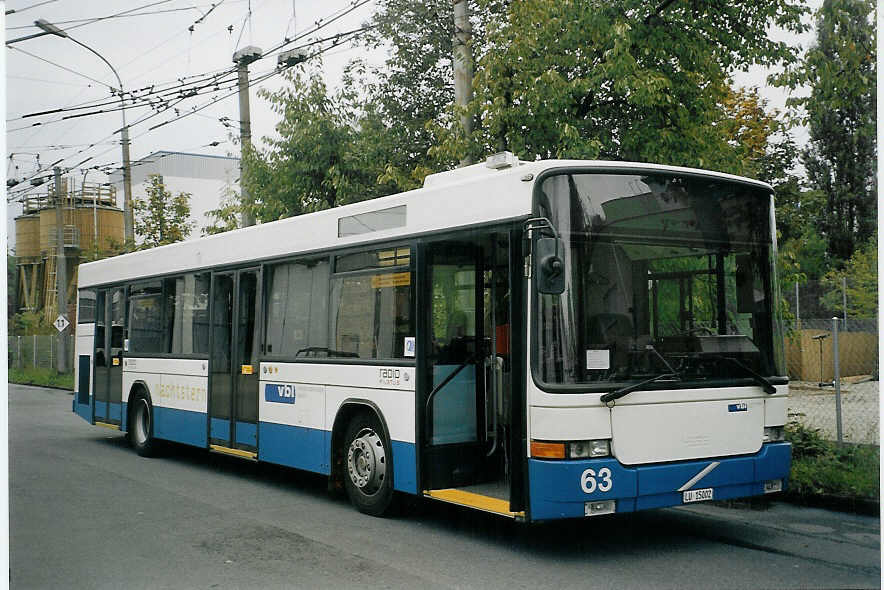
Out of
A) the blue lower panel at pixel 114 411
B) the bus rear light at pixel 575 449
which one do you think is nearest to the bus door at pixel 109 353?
the blue lower panel at pixel 114 411

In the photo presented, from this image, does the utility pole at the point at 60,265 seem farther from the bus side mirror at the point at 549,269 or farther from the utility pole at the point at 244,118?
the bus side mirror at the point at 549,269

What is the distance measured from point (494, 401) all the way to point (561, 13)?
5285mm

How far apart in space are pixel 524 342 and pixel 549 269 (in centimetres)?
63

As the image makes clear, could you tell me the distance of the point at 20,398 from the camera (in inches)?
1077

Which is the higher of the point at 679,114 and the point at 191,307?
the point at 679,114

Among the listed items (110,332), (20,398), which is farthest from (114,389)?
(20,398)

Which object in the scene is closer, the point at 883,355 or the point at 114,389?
the point at 883,355

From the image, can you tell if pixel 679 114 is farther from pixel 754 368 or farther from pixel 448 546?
pixel 448 546

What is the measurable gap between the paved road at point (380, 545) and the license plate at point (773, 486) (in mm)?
422

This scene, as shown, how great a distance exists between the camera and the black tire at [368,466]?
28.6ft

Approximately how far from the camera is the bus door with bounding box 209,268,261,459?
36.2 feet

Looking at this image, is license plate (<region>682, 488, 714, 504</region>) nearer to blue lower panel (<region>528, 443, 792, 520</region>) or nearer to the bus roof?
blue lower panel (<region>528, 443, 792, 520</region>)

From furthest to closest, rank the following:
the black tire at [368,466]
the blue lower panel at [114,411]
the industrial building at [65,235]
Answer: the industrial building at [65,235], the blue lower panel at [114,411], the black tire at [368,466]

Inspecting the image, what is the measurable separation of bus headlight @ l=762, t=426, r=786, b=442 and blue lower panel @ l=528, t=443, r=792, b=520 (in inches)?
19.0
